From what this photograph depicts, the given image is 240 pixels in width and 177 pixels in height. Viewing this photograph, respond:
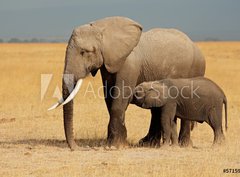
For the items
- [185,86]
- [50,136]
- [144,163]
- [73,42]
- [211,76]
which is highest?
[73,42]

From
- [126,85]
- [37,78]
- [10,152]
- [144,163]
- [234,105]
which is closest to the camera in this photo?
[144,163]

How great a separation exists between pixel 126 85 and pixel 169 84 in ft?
2.66

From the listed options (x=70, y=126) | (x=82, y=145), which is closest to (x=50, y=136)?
(x=82, y=145)

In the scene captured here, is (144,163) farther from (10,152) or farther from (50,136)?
(50,136)

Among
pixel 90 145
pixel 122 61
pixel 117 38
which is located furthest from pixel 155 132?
pixel 117 38

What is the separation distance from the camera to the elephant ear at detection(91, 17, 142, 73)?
1137 cm

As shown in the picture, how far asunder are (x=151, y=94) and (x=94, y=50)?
54.2 inches

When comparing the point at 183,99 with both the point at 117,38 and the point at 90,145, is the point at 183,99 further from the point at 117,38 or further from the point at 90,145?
the point at 90,145

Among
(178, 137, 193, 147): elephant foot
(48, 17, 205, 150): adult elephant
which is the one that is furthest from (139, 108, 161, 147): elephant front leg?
(178, 137, 193, 147): elephant foot

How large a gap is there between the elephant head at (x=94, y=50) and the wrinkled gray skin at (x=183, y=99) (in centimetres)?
82

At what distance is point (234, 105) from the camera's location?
20.1 meters

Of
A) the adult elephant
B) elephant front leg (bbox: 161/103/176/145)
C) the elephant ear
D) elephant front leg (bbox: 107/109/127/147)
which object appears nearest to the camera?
the adult elephant

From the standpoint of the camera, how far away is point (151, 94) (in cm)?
1164

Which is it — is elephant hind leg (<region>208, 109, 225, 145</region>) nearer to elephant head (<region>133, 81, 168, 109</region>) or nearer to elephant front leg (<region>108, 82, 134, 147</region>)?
elephant head (<region>133, 81, 168, 109</region>)
